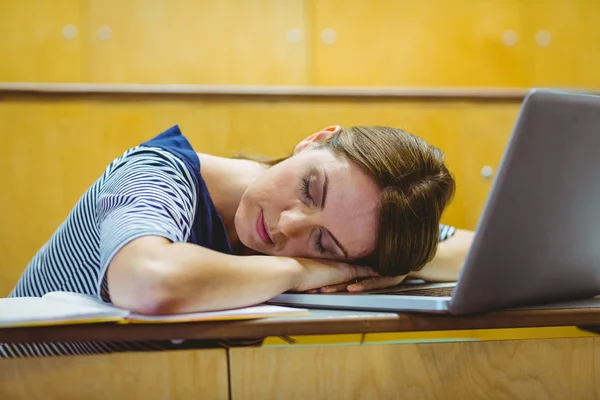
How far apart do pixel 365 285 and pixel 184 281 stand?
1.03ft

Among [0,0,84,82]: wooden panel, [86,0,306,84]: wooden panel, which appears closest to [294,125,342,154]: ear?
[86,0,306,84]: wooden panel

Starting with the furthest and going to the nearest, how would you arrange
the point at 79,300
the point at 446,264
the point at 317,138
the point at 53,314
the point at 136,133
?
the point at 136,133 → the point at 446,264 → the point at 317,138 → the point at 79,300 → the point at 53,314

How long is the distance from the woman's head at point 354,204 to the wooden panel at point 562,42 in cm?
87

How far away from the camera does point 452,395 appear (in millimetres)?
580

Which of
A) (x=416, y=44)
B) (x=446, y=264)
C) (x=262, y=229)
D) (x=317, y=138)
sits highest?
→ (x=416, y=44)

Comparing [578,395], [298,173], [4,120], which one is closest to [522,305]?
[578,395]

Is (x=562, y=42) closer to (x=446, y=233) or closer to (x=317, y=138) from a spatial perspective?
(x=446, y=233)

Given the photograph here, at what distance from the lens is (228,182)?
98 cm

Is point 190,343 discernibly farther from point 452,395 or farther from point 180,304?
point 452,395

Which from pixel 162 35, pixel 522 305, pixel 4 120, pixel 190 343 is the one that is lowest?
pixel 190 343

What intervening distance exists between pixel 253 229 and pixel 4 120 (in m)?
0.74

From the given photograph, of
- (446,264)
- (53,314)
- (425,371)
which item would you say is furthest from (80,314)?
(446,264)

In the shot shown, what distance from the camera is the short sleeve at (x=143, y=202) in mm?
650

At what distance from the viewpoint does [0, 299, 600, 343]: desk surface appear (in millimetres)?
524
